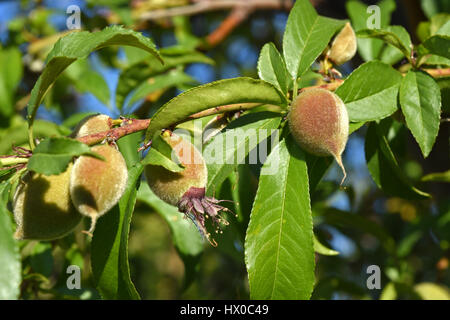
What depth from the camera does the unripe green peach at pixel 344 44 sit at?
4.25ft

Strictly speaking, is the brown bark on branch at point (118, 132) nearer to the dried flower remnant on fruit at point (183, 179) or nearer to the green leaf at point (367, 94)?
the dried flower remnant on fruit at point (183, 179)

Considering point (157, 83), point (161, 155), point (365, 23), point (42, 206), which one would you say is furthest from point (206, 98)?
point (365, 23)

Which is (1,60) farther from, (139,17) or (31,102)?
(31,102)

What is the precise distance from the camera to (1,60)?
2.27 m

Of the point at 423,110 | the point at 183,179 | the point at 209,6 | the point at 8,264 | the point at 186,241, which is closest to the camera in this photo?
the point at 8,264

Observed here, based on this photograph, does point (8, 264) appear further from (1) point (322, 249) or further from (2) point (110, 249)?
(1) point (322, 249)

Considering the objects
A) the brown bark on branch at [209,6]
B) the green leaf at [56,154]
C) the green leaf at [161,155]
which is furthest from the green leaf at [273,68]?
the brown bark on branch at [209,6]

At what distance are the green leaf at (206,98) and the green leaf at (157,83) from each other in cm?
75

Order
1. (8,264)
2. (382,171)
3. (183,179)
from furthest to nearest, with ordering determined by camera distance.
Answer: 1. (382,171)
2. (183,179)
3. (8,264)

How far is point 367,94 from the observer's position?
1.10 meters

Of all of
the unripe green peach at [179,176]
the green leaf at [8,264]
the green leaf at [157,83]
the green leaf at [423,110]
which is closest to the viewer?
A: the green leaf at [8,264]

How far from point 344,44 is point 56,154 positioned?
2.80 feet

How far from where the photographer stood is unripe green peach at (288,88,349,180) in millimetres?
959
